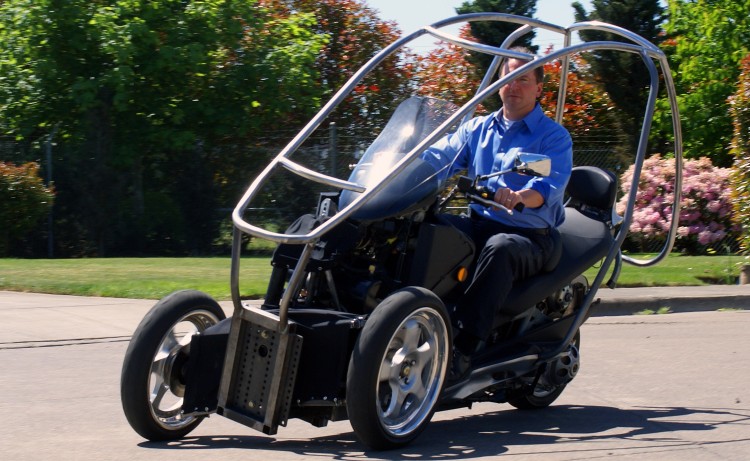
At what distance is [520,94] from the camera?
6.59 m

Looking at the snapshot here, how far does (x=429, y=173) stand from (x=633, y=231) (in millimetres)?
12828

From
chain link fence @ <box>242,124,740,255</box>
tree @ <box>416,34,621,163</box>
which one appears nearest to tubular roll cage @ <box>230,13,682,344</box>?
chain link fence @ <box>242,124,740,255</box>

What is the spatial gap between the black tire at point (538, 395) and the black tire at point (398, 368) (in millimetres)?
1043

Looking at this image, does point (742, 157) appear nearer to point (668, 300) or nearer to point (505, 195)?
point (668, 300)

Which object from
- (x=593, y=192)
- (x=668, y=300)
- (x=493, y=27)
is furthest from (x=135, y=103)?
(x=593, y=192)

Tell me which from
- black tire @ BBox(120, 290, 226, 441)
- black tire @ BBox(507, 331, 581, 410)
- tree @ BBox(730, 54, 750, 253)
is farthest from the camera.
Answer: tree @ BBox(730, 54, 750, 253)

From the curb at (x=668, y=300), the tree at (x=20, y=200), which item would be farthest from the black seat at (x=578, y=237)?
the tree at (x=20, y=200)

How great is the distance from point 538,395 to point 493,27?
59.6 ft

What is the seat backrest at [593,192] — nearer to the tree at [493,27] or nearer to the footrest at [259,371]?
the footrest at [259,371]

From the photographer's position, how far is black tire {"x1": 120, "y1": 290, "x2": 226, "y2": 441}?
5.65 meters

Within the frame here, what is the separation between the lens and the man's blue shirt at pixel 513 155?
6.46 m

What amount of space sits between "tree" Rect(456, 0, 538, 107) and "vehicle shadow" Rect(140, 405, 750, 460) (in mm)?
15306

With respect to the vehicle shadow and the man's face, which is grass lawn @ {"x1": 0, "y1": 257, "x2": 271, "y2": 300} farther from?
the man's face

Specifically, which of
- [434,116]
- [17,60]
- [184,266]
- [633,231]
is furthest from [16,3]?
[434,116]
